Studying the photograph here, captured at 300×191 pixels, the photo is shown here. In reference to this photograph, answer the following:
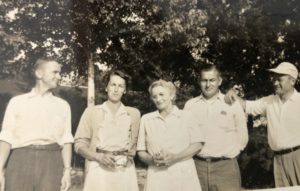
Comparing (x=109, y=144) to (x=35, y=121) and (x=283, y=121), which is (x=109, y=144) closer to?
(x=35, y=121)

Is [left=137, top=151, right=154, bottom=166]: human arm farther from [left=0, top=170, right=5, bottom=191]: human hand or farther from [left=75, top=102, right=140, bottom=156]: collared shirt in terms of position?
[left=0, top=170, right=5, bottom=191]: human hand

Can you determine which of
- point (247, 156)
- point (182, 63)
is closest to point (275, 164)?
point (182, 63)

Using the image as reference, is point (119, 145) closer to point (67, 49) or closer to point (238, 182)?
point (238, 182)

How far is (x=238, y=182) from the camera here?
2.82m

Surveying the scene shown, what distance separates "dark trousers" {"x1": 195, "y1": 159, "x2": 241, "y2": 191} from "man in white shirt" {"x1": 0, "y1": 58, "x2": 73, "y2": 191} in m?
0.80

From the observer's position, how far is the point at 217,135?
9.20 ft

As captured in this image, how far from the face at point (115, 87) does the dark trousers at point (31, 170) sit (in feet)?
1.45

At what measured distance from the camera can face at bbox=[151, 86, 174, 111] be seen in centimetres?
265

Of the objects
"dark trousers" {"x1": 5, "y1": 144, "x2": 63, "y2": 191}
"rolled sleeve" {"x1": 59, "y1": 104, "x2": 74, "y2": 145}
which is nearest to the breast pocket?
"rolled sleeve" {"x1": 59, "y1": 104, "x2": 74, "y2": 145}

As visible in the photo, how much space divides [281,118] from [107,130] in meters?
1.14

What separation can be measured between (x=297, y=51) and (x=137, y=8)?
161 cm

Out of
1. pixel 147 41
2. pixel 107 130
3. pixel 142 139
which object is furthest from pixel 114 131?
pixel 147 41

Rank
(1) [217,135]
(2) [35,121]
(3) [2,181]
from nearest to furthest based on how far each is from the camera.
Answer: (3) [2,181] < (2) [35,121] < (1) [217,135]

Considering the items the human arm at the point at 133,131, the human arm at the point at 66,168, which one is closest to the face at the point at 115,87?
the human arm at the point at 133,131
